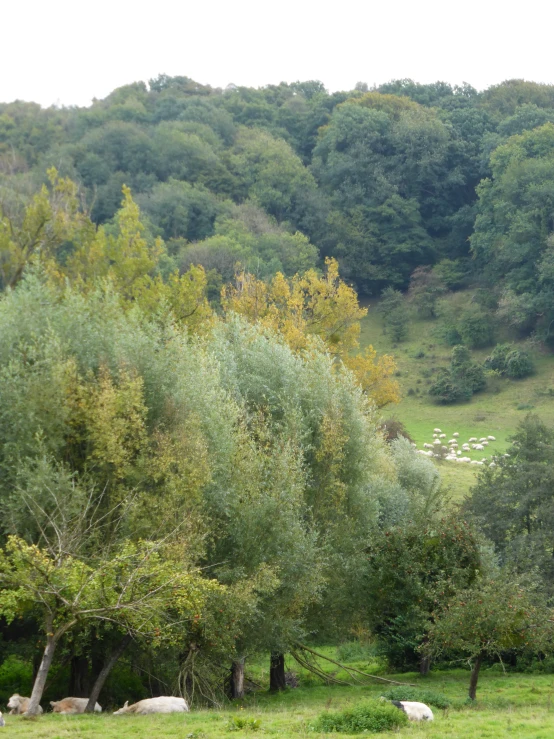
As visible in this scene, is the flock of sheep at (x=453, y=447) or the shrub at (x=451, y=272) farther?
the shrub at (x=451, y=272)

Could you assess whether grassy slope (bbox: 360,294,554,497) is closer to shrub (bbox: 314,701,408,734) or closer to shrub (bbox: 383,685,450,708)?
shrub (bbox: 383,685,450,708)

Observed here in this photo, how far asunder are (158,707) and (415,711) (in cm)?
586

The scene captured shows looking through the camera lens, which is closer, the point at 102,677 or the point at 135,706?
the point at 135,706

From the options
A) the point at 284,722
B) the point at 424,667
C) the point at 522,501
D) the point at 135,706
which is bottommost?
the point at 424,667

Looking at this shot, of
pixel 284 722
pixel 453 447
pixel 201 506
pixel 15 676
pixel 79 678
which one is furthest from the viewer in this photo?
pixel 453 447

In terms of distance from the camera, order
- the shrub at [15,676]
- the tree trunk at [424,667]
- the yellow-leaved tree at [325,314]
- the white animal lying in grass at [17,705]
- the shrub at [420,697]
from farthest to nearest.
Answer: the yellow-leaved tree at [325,314] → the tree trunk at [424,667] → the shrub at [15,676] → the shrub at [420,697] → the white animal lying in grass at [17,705]

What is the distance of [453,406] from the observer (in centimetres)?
8294

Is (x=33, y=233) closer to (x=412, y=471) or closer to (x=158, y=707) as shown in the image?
(x=412, y=471)

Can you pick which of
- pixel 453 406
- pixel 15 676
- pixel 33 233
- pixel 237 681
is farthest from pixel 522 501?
pixel 453 406

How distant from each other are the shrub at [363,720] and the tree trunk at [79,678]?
31.0 ft

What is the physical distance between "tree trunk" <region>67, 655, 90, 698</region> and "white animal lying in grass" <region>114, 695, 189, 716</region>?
4.85 m

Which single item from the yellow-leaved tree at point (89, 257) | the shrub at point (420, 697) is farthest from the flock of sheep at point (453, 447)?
the shrub at point (420, 697)

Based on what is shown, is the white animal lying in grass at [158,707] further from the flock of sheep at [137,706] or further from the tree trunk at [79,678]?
the tree trunk at [79,678]

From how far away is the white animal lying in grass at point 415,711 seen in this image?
755 inches
